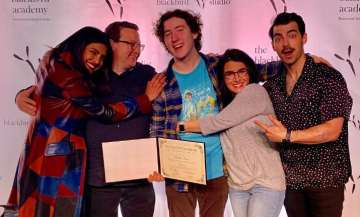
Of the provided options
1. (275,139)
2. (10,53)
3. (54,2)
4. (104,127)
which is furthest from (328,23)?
(10,53)

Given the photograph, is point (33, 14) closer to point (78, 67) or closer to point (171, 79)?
point (78, 67)

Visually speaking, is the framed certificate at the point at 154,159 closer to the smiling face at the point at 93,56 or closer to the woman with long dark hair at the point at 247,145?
the woman with long dark hair at the point at 247,145

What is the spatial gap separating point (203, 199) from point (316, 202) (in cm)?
58

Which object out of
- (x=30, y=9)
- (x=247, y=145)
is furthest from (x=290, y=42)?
(x=30, y=9)

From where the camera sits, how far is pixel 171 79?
86.6 inches

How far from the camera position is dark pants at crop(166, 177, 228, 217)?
2.17 meters

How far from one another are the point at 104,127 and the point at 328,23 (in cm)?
151

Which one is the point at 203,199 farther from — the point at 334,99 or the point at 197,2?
the point at 197,2

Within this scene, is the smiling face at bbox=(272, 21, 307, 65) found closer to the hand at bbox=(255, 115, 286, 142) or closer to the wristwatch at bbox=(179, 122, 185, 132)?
the hand at bbox=(255, 115, 286, 142)

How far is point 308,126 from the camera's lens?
193 centimetres

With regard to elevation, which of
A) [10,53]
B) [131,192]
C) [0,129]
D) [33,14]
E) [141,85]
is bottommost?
[131,192]

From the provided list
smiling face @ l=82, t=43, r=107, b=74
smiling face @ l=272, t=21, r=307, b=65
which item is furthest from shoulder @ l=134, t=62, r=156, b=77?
smiling face @ l=272, t=21, r=307, b=65

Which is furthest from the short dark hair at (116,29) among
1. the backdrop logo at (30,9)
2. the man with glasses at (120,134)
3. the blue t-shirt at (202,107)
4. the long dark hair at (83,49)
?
the backdrop logo at (30,9)

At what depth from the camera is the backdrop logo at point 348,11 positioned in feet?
8.32
